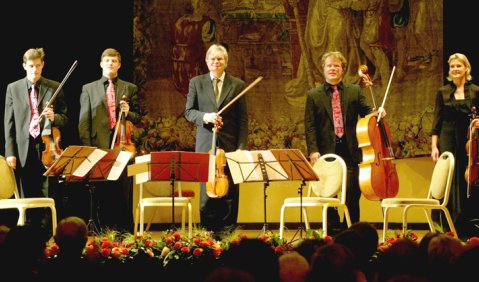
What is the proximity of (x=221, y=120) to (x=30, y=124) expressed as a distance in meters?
1.66

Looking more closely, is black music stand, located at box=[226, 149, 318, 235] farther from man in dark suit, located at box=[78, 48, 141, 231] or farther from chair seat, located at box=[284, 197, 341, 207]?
man in dark suit, located at box=[78, 48, 141, 231]

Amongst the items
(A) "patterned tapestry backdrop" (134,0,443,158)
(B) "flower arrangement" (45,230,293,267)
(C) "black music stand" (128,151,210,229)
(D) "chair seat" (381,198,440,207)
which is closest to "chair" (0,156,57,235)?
(C) "black music stand" (128,151,210,229)

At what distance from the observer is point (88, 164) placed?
5.31 m

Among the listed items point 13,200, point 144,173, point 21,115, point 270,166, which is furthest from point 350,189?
point 21,115

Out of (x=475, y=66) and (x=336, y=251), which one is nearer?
(x=336, y=251)

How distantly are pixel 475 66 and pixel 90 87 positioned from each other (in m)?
3.89

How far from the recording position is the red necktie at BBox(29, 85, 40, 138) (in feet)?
20.4

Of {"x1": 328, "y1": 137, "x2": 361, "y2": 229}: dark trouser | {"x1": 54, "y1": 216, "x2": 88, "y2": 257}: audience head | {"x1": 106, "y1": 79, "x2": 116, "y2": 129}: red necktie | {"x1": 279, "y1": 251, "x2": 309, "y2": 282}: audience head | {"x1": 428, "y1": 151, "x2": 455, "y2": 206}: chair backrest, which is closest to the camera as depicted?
{"x1": 279, "y1": 251, "x2": 309, "y2": 282}: audience head

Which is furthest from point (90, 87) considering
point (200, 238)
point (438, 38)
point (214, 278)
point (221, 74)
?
point (214, 278)

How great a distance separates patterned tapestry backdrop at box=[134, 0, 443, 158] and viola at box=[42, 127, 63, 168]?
1.76 metres

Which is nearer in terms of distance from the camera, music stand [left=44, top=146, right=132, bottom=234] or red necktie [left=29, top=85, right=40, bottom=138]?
music stand [left=44, top=146, right=132, bottom=234]

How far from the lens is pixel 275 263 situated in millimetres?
2686

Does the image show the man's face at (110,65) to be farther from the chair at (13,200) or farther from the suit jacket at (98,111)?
the chair at (13,200)

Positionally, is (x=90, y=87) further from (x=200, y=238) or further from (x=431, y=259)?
(x=431, y=259)
